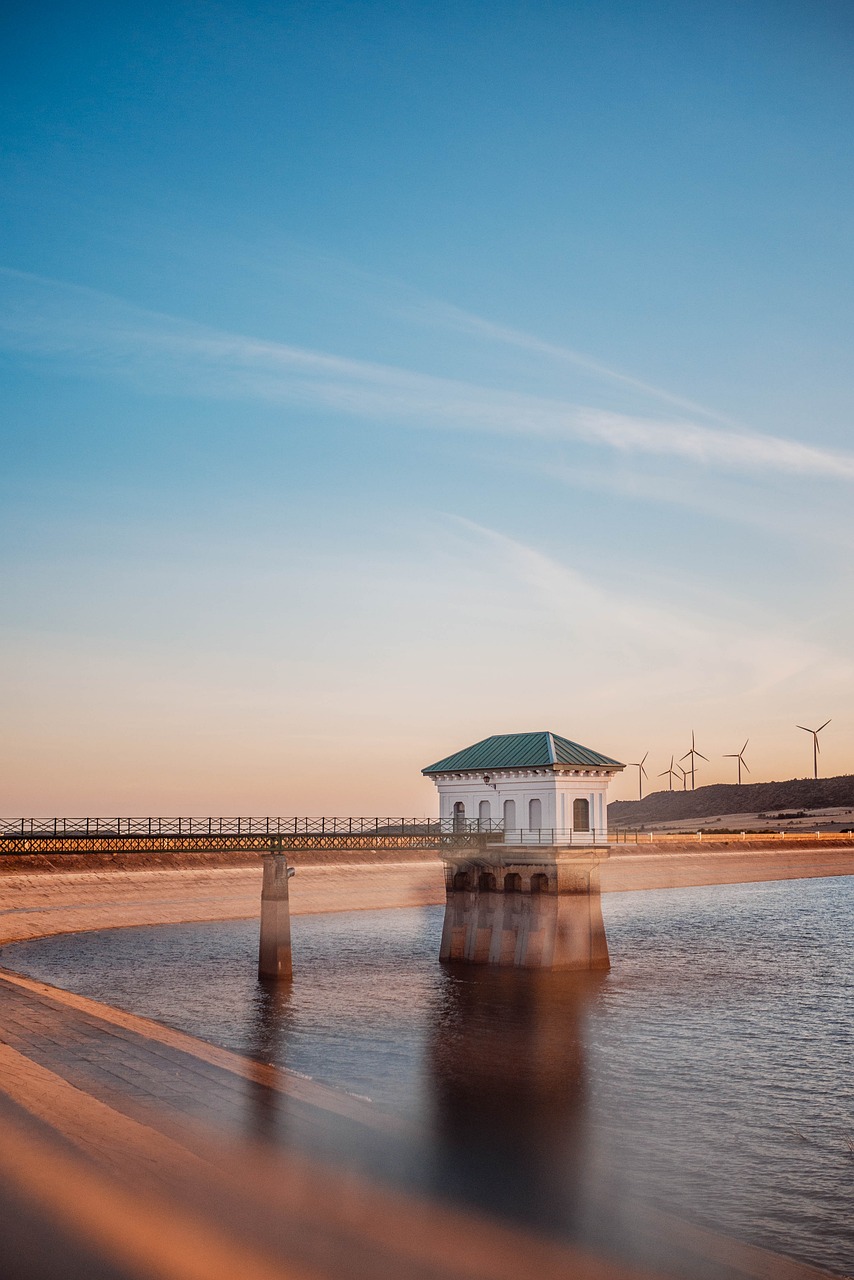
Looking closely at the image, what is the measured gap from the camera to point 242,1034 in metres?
39.1

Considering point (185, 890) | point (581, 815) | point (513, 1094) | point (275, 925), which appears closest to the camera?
point (513, 1094)

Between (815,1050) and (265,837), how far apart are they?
28359mm

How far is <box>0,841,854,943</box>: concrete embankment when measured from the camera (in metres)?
75.7

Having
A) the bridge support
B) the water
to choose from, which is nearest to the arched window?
the bridge support

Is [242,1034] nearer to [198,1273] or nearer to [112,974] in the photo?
[112,974]

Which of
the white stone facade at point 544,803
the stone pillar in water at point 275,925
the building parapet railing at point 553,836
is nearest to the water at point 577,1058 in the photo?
the stone pillar in water at point 275,925

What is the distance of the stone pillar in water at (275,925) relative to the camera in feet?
168

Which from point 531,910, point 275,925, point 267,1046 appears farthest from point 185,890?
point 267,1046

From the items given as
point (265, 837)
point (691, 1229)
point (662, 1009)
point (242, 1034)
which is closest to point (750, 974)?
point (662, 1009)

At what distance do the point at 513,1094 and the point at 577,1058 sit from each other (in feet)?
17.9

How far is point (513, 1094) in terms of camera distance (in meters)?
32.3

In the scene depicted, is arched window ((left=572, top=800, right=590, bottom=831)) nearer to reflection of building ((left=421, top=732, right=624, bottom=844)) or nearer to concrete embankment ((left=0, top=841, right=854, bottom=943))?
reflection of building ((left=421, top=732, right=624, bottom=844))

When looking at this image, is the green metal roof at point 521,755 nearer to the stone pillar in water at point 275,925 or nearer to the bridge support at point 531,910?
the bridge support at point 531,910

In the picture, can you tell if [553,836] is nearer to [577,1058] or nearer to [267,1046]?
[577,1058]
